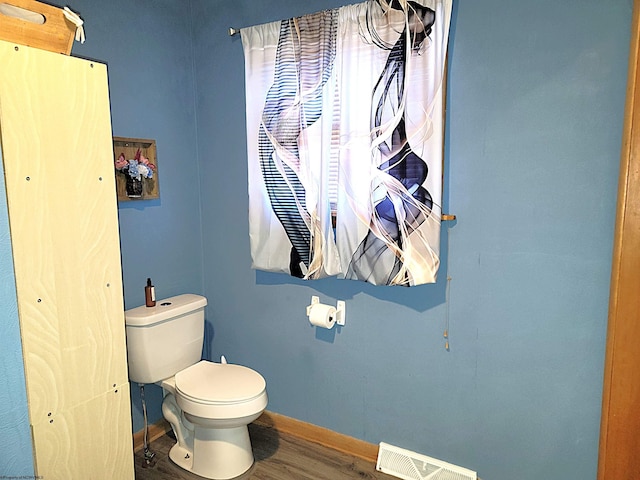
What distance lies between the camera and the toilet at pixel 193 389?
2154mm

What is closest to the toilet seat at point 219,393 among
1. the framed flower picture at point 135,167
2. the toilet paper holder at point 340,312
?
the toilet paper holder at point 340,312

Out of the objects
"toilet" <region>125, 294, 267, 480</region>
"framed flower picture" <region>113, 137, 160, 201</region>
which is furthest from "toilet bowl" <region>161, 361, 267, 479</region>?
"framed flower picture" <region>113, 137, 160, 201</region>

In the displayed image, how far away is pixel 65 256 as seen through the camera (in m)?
1.66

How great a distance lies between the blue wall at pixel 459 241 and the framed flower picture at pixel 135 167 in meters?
0.07

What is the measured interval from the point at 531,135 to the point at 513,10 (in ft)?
1.61

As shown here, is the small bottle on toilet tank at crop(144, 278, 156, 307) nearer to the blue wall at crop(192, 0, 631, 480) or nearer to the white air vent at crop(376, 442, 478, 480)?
the blue wall at crop(192, 0, 631, 480)

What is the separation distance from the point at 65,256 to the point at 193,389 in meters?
0.91

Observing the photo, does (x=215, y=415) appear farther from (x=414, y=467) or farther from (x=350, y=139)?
(x=350, y=139)

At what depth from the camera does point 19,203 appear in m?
1.52

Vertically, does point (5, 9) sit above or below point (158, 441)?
above

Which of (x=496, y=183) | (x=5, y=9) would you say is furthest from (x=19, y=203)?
(x=496, y=183)

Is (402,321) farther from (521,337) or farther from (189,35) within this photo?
(189,35)

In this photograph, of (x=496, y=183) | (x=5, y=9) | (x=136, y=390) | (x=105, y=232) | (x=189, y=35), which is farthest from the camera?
(x=189, y=35)

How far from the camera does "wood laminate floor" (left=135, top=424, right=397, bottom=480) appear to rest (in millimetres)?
2307
